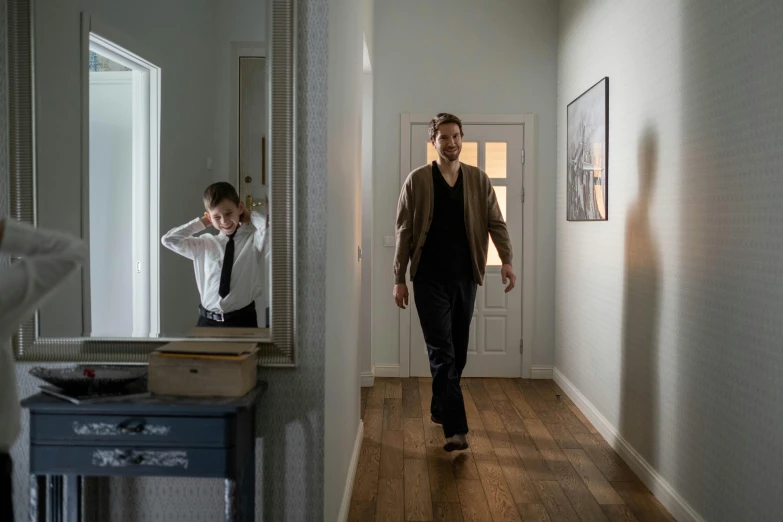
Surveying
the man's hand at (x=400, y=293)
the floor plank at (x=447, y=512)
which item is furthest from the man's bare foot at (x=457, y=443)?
the man's hand at (x=400, y=293)

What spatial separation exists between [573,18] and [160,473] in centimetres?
392

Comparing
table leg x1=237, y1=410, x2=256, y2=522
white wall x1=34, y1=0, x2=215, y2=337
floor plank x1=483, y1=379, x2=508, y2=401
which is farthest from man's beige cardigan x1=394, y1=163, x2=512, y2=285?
table leg x1=237, y1=410, x2=256, y2=522

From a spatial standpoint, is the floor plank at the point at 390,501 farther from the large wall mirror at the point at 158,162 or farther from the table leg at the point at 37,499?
the table leg at the point at 37,499

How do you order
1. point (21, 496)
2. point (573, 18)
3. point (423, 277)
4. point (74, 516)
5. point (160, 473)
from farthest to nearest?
point (573, 18) < point (423, 277) < point (21, 496) < point (74, 516) < point (160, 473)

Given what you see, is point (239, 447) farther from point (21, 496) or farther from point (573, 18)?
point (573, 18)

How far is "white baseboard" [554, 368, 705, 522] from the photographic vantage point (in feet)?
8.89

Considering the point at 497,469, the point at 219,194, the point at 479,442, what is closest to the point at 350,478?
the point at 497,469

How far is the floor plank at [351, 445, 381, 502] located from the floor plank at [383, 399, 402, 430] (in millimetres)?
387

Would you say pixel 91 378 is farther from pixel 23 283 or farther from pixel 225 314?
pixel 23 283

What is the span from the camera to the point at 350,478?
299 centimetres

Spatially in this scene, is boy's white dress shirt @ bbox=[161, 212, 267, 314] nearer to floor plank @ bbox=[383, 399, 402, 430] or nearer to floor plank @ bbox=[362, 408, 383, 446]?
floor plank @ bbox=[362, 408, 383, 446]

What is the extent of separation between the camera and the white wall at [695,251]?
7.04 ft

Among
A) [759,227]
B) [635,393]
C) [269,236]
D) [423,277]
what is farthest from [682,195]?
[269,236]

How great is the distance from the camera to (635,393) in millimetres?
3330
